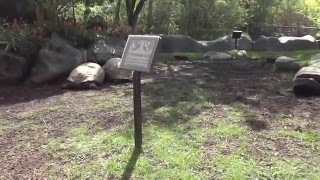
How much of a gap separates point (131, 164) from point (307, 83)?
326 centimetres

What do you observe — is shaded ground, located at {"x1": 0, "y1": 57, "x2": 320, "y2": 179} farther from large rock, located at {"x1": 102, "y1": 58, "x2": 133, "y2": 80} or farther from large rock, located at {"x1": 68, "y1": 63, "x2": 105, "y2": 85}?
large rock, located at {"x1": 102, "y1": 58, "x2": 133, "y2": 80}

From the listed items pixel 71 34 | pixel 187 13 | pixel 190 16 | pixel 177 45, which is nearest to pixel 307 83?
pixel 71 34

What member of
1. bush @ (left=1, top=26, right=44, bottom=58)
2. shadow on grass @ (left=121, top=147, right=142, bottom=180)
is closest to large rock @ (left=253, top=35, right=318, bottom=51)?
bush @ (left=1, top=26, right=44, bottom=58)

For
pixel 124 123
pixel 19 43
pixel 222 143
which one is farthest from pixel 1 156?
pixel 19 43

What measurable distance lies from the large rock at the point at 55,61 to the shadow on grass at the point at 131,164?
435 cm

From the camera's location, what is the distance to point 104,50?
9.20 meters

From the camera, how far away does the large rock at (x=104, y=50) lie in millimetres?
8977

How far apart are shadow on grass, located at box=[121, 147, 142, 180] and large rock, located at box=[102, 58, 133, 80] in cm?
379

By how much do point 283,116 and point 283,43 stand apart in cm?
1204

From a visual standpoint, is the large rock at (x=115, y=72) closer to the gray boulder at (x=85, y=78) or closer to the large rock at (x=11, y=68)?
the gray boulder at (x=85, y=78)

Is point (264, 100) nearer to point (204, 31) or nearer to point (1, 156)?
point (1, 156)

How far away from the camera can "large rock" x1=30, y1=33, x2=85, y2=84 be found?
8039 mm

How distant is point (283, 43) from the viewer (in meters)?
16.4

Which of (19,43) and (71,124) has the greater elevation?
(19,43)
